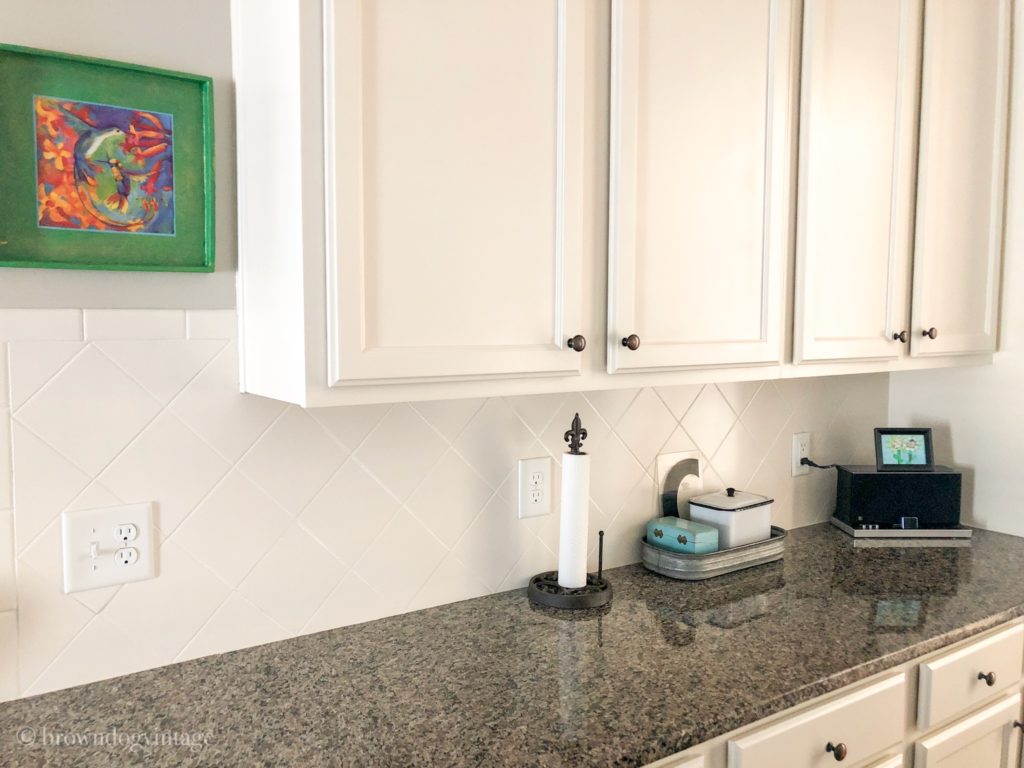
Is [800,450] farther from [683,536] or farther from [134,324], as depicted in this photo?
[134,324]

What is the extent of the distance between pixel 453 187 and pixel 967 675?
1329mm

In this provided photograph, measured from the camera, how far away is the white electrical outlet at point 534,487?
162cm

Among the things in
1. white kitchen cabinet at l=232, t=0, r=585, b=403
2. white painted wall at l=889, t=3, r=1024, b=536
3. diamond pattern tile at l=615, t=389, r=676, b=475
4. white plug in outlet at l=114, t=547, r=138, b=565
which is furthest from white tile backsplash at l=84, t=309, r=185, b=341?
white painted wall at l=889, t=3, r=1024, b=536

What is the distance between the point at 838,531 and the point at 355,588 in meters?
1.34

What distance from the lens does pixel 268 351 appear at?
3.88 feet

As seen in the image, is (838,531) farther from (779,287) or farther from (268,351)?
(268,351)

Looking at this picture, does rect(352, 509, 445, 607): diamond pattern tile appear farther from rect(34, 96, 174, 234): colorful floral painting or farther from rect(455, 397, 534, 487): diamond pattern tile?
rect(34, 96, 174, 234): colorful floral painting

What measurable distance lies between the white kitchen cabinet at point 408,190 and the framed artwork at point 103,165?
8cm

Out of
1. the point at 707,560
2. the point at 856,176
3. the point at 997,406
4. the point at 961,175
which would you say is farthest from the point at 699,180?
the point at 997,406

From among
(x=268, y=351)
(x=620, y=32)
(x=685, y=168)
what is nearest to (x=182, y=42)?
(x=268, y=351)

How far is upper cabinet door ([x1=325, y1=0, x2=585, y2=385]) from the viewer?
3.45ft

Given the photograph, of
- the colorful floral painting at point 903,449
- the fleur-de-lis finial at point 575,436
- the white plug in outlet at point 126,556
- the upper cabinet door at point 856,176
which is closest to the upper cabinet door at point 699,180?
the upper cabinet door at point 856,176

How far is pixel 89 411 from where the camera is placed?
1.18 meters

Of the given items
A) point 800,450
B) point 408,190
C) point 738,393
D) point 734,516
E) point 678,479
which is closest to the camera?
point 408,190
